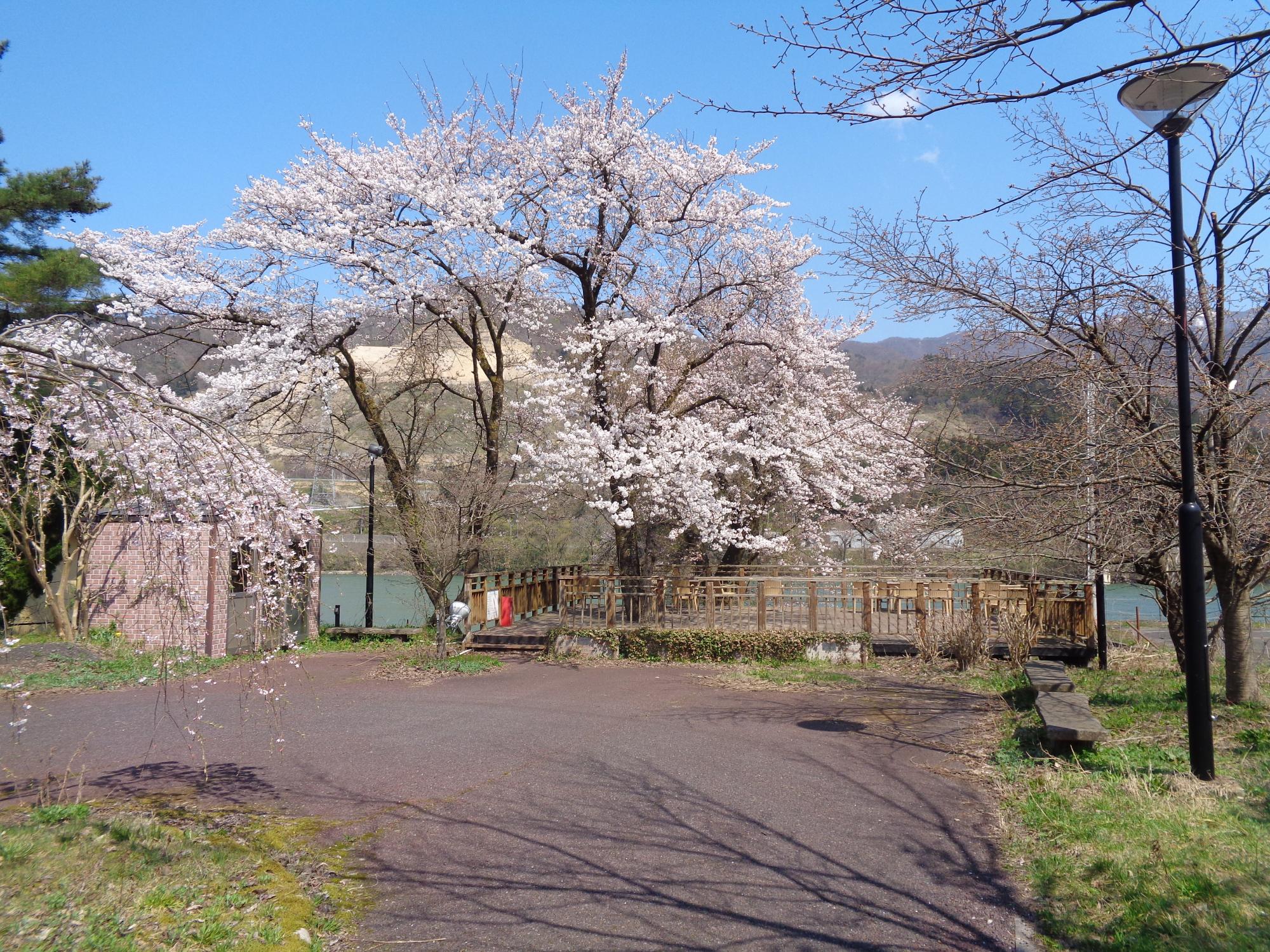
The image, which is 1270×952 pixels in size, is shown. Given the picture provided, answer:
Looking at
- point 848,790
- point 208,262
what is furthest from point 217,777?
point 208,262

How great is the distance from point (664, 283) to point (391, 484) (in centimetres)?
719

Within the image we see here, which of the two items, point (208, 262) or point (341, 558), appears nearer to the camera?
point (208, 262)

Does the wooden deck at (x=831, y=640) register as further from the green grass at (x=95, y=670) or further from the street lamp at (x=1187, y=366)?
the street lamp at (x=1187, y=366)

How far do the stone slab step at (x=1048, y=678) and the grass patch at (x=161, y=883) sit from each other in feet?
23.2

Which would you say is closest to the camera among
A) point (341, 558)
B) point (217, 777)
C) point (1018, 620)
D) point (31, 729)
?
point (217, 777)

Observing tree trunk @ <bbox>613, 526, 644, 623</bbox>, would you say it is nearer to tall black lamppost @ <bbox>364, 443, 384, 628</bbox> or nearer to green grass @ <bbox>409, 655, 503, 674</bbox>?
green grass @ <bbox>409, 655, 503, 674</bbox>

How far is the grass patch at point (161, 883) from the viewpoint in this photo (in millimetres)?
3848

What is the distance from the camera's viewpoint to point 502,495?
54.8 ft

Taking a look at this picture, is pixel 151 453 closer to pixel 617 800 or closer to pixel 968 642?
pixel 617 800

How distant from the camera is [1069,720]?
7.36m

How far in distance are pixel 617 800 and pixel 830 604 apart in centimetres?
1046

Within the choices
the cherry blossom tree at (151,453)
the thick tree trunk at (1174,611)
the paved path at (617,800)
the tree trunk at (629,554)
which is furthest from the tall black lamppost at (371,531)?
the thick tree trunk at (1174,611)

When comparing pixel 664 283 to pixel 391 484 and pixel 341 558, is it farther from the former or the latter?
pixel 341 558

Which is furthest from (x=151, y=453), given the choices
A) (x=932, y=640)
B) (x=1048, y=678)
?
(x=932, y=640)
